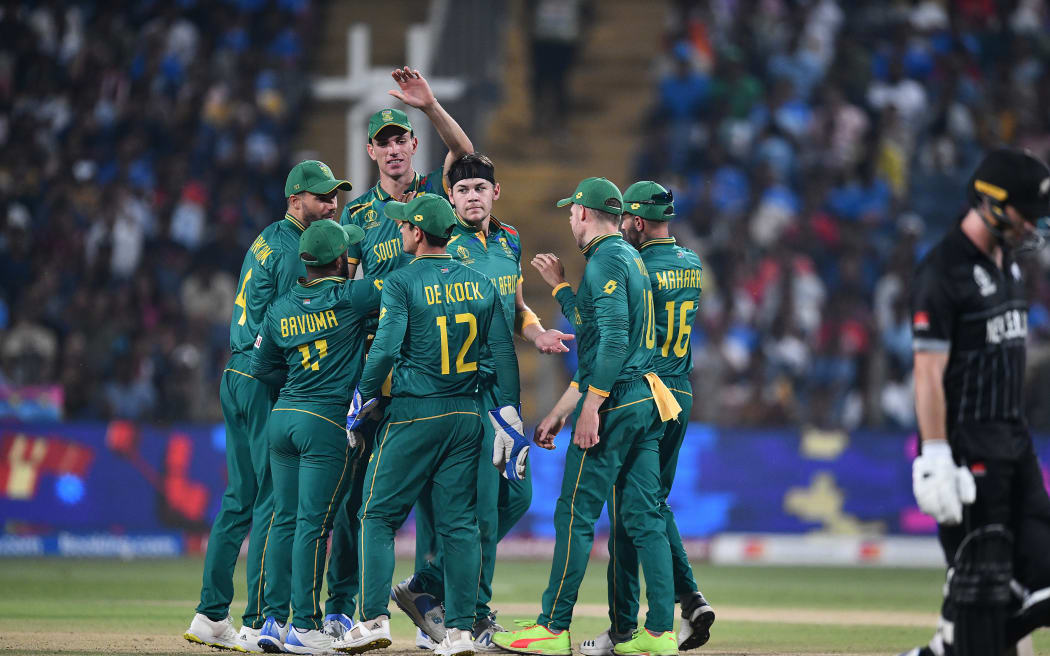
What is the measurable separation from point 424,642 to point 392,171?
3.06 m

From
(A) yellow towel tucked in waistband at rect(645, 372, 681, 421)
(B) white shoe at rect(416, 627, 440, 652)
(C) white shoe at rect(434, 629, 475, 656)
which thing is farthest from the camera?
(B) white shoe at rect(416, 627, 440, 652)

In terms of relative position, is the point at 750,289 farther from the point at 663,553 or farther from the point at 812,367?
the point at 663,553

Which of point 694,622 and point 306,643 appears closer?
point 306,643

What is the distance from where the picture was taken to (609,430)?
8758 millimetres

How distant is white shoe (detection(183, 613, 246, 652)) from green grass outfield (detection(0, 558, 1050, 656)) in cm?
12

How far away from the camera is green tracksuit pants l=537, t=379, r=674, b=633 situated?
862 cm

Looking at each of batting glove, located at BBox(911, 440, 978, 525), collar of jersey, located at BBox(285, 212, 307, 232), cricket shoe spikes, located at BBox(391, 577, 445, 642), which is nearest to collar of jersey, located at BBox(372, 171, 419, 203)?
collar of jersey, located at BBox(285, 212, 307, 232)

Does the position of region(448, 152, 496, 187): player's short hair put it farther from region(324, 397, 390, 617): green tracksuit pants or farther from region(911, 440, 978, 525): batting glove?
region(911, 440, 978, 525): batting glove

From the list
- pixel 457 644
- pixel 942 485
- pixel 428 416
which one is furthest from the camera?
pixel 428 416

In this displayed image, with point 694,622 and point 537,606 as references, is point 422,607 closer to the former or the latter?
point 694,622

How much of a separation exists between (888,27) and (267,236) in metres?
16.8

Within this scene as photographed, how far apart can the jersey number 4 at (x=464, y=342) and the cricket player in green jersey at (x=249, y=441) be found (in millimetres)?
1101

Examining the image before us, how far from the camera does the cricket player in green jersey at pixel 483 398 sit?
901 centimetres

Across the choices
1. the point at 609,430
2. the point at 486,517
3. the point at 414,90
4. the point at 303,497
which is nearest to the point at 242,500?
the point at 303,497
